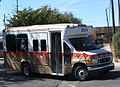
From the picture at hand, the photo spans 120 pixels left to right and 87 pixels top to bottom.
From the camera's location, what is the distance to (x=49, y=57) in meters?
19.2

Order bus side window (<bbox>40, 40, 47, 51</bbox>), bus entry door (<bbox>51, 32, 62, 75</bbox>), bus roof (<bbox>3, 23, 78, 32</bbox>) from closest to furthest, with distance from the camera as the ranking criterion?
bus roof (<bbox>3, 23, 78, 32</bbox>) < bus entry door (<bbox>51, 32, 62, 75</bbox>) < bus side window (<bbox>40, 40, 47, 51</bbox>)

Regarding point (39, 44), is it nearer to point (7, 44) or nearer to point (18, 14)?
point (7, 44)

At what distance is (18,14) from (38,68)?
2122 cm

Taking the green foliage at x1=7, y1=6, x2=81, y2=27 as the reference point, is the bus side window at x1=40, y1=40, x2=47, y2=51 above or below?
below

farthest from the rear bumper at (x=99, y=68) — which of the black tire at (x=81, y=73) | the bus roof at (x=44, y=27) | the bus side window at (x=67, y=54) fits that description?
the bus roof at (x=44, y=27)

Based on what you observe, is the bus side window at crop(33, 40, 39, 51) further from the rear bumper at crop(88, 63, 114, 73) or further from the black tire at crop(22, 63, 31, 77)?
the rear bumper at crop(88, 63, 114, 73)

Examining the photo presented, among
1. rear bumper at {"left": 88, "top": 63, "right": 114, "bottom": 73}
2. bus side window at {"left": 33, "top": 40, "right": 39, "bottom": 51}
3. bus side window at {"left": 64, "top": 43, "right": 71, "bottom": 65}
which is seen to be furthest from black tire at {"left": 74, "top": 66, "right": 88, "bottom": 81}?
bus side window at {"left": 33, "top": 40, "right": 39, "bottom": 51}

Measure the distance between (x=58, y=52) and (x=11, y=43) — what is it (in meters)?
4.09

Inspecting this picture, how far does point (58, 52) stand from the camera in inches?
741

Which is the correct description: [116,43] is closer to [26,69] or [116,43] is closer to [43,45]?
[26,69]

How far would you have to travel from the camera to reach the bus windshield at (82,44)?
18359 mm

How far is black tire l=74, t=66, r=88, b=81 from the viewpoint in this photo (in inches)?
698

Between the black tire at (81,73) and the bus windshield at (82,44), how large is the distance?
0.97 meters

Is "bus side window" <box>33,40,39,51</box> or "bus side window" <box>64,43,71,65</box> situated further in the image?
"bus side window" <box>33,40,39,51</box>
